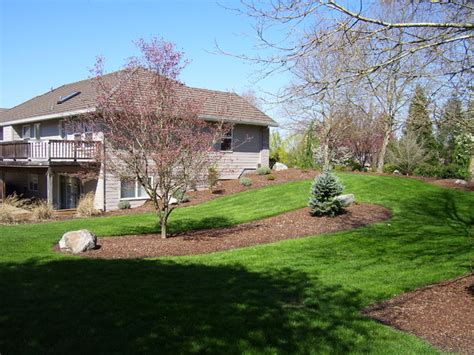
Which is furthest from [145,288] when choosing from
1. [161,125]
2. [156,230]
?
[156,230]

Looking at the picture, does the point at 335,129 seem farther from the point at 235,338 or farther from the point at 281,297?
the point at 235,338

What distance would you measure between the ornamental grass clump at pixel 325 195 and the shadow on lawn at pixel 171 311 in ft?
15.8

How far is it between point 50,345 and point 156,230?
872 cm

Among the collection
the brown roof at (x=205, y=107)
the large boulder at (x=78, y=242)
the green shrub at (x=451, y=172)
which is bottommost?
the large boulder at (x=78, y=242)

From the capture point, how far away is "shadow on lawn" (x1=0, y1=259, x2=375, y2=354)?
454 cm

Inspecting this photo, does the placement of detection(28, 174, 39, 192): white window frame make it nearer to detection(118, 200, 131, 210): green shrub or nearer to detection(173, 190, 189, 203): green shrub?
detection(118, 200, 131, 210): green shrub

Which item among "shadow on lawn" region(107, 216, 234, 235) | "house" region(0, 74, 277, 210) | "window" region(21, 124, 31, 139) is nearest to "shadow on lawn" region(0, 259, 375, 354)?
"shadow on lawn" region(107, 216, 234, 235)

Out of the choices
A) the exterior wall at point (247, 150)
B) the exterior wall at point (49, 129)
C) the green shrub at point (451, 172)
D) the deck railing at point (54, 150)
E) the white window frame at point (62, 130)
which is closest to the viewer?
the deck railing at point (54, 150)

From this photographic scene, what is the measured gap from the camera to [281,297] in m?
6.53

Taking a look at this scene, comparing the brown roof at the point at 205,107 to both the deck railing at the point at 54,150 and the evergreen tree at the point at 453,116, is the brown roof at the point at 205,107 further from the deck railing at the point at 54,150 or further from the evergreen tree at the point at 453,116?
the evergreen tree at the point at 453,116

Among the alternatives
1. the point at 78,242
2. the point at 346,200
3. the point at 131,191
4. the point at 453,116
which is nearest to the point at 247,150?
the point at 131,191

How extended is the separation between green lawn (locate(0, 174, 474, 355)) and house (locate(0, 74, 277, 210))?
643cm

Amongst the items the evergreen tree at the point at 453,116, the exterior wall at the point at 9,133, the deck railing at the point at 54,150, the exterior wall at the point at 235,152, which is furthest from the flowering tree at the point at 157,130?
the exterior wall at the point at 9,133

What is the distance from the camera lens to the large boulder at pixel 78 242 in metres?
9.73
